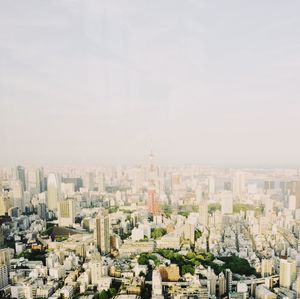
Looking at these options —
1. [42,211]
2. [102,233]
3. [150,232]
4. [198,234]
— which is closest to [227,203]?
[198,234]

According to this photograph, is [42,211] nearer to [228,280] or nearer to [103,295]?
[103,295]

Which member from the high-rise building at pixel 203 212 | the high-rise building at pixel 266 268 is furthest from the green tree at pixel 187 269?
the high-rise building at pixel 203 212


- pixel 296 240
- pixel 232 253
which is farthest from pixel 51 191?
pixel 296 240

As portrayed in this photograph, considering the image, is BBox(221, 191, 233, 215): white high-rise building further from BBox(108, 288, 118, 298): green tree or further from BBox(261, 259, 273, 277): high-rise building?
BBox(108, 288, 118, 298): green tree

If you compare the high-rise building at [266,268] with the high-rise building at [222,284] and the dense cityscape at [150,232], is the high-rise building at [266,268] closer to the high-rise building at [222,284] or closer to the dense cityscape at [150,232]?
the dense cityscape at [150,232]

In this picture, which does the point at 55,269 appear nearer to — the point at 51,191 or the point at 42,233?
the point at 42,233

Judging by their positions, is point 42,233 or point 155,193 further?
point 155,193

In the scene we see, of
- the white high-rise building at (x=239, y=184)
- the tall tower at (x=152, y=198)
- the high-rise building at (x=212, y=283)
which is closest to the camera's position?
the high-rise building at (x=212, y=283)
